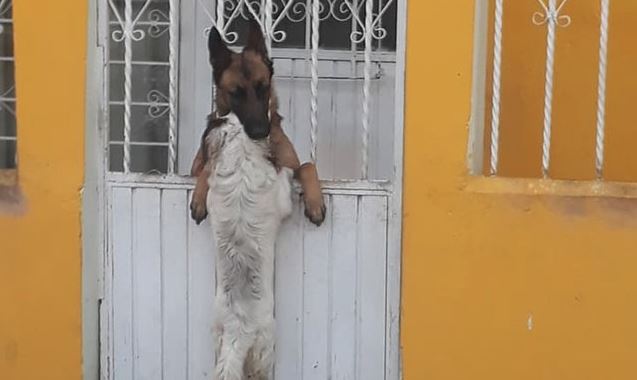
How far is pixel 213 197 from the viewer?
14.0ft

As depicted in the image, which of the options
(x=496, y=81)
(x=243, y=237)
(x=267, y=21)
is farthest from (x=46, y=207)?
(x=496, y=81)

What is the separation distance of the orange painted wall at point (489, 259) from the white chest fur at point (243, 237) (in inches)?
23.3

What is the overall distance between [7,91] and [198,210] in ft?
4.98

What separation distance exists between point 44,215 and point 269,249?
1013 mm

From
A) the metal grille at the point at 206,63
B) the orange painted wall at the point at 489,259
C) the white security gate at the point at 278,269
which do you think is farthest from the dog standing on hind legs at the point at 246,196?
the metal grille at the point at 206,63

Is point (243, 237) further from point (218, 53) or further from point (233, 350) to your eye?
point (218, 53)

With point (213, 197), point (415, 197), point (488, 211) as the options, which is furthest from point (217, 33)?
point (488, 211)

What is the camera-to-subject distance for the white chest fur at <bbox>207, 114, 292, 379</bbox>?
13.9 ft

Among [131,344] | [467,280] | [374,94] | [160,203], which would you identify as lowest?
[131,344]

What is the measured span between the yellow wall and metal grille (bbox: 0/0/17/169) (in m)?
0.80

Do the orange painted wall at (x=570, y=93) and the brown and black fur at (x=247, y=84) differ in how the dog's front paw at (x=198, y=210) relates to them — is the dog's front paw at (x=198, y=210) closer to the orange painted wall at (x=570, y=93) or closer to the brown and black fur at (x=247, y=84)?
the brown and black fur at (x=247, y=84)

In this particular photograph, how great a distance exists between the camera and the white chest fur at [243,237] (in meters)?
4.22

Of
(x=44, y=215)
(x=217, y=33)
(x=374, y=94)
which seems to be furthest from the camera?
(x=374, y=94)

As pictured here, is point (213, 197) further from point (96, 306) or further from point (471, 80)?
point (471, 80)
